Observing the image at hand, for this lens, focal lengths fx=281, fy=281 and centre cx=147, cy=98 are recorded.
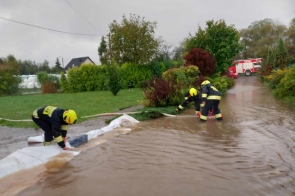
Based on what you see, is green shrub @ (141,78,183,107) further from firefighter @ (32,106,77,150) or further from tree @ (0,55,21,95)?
tree @ (0,55,21,95)

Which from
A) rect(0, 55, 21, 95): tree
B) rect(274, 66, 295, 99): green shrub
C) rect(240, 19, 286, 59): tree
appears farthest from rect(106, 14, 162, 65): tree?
rect(240, 19, 286, 59): tree

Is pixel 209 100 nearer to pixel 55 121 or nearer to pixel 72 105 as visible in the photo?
pixel 55 121

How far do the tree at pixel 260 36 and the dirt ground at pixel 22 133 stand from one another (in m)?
45.4

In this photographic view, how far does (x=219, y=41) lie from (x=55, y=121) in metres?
19.7

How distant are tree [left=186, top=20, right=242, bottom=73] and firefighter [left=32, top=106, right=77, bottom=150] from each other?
1856cm

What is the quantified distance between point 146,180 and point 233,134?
3728mm

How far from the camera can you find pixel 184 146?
6457mm

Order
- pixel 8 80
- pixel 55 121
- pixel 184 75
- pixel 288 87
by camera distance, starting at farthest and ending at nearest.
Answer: pixel 8 80 → pixel 184 75 → pixel 288 87 → pixel 55 121

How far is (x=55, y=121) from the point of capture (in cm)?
601

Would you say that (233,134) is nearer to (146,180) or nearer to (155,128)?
(155,128)

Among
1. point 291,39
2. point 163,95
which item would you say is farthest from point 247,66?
point 163,95

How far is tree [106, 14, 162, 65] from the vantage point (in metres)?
27.6

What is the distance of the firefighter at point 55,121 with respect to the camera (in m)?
5.94

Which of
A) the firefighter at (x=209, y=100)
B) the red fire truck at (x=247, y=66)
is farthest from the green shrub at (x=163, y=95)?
the red fire truck at (x=247, y=66)
